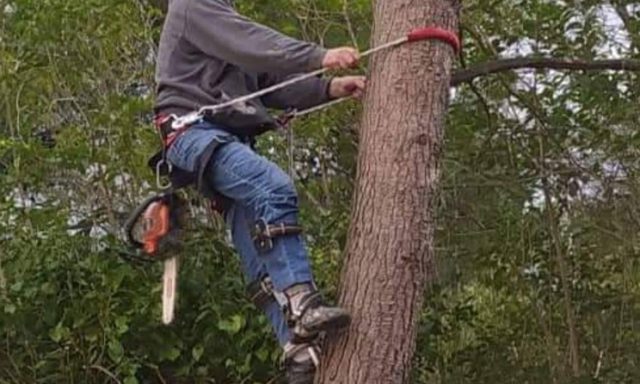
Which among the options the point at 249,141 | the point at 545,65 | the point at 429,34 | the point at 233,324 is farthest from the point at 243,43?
the point at 545,65

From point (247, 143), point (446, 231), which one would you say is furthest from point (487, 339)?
point (247, 143)

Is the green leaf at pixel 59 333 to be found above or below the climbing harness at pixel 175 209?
below

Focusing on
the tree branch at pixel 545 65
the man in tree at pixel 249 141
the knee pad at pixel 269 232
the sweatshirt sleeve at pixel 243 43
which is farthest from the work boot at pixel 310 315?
the tree branch at pixel 545 65

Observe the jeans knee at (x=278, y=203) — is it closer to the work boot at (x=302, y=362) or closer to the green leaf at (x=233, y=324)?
the work boot at (x=302, y=362)

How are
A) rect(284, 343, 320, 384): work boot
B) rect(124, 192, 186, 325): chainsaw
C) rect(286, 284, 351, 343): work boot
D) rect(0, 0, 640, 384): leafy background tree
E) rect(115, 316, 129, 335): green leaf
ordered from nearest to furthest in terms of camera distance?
rect(286, 284, 351, 343): work boot → rect(284, 343, 320, 384): work boot → rect(124, 192, 186, 325): chainsaw → rect(115, 316, 129, 335): green leaf → rect(0, 0, 640, 384): leafy background tree

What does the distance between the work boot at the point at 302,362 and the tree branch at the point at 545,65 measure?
2.83 m

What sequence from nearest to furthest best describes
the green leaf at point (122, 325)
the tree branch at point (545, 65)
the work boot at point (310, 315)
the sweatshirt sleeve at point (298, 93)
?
the work boot at point (310, 315), the sweatshirt sleeve at point (298, 93), the green leaf at point (122, 325), the tree branch at point (545, 65)

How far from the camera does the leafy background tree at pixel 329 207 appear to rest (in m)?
5.63

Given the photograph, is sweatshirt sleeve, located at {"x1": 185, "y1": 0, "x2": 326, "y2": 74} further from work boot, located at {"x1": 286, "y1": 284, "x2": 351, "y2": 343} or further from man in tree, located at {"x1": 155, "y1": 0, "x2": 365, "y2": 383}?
work boot, located at {"x1": 286, "y1": 284, "x2": 351, "y2": 343}

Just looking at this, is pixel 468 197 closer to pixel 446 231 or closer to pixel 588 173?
pixel 446 231

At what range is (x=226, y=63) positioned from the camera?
3.39m

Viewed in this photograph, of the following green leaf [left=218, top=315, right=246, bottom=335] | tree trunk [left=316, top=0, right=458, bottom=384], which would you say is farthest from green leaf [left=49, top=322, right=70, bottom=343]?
tree trunk [left=316, top=0, right=458, bottom=384]

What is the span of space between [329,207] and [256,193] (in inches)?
119

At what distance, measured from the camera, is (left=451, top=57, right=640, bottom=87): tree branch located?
5773 millimetres
